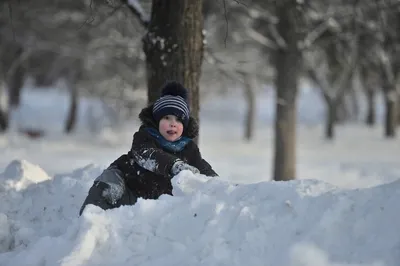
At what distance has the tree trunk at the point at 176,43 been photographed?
17.4 ft

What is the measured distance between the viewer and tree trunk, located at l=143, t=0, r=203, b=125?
209 inches

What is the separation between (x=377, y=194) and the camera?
297 cm

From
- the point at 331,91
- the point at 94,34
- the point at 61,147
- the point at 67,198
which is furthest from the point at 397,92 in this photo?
the point at 67,198

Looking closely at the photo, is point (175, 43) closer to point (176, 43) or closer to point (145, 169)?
point (176, 43)

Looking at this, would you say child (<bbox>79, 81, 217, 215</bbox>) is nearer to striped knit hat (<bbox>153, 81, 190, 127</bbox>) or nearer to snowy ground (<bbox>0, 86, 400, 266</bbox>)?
striped knit hat (<bbox>153, 81, 190, 127</bbox>)

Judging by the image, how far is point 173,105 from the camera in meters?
4.15

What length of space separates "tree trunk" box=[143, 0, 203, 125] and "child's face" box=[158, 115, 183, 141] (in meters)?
1.35

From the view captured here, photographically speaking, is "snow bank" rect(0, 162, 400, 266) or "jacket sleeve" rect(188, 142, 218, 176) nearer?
"snow bank" rect(0, 162, 400, 266)

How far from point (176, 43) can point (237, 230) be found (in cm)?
289

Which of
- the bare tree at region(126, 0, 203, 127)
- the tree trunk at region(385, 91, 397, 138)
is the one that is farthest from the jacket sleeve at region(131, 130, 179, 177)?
the tree trunk at region(385, 91, 397, 138)

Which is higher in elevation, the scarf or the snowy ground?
the scarf

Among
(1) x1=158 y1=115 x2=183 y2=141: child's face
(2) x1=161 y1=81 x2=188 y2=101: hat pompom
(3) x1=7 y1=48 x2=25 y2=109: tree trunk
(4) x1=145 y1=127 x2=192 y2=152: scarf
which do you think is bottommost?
(4) x1=145 y1=127 x2=192 y2=152: scarf

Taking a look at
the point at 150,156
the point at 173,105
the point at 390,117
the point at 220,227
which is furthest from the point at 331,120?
the point at 220,227

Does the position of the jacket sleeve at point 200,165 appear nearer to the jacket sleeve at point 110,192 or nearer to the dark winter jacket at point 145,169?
the dark winter jacket at point 145,169
